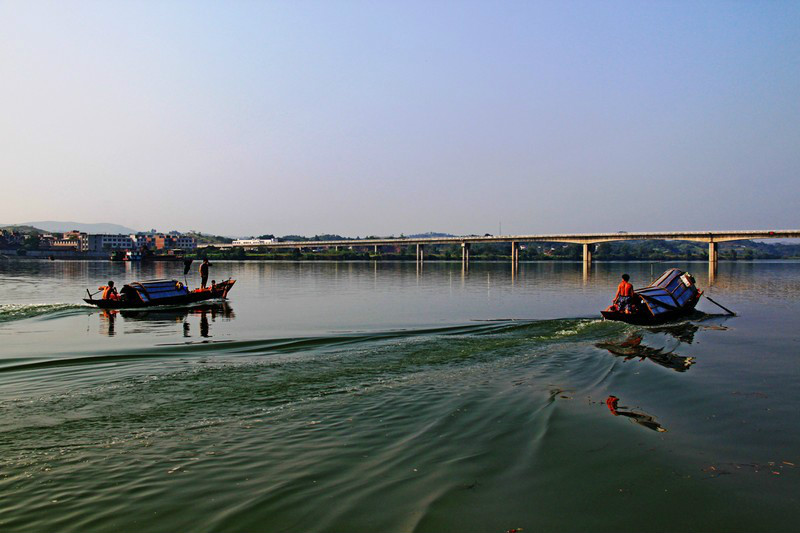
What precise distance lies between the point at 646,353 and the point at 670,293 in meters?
13.6

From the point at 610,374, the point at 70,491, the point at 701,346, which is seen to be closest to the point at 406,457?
the point at 70,491

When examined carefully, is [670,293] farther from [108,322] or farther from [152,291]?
[152,291]

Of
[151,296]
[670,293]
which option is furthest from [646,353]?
[151,296]

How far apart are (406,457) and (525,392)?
579 centimetres

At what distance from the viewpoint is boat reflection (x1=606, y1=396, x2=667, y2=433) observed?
11.8 m

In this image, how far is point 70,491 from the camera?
8.10 metres

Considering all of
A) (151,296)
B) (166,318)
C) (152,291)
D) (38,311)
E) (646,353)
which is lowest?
(166,318)

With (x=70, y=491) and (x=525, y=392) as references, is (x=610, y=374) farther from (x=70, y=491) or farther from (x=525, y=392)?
(x=70, y=491)

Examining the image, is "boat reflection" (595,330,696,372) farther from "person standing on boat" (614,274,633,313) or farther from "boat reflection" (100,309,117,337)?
"boat reflection" (100,309,117,337)

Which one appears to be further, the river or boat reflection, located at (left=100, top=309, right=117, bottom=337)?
boat reflection, located at (left=100, top=309, right=117, bottom=337)

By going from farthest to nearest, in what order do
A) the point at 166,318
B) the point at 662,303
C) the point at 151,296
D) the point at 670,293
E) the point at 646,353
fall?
the point at 151,296 < the point at 670,293 < the point at 166,318 < the point at 662,303 < the point at 646,353

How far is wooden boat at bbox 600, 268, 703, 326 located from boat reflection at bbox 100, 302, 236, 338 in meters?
21.1

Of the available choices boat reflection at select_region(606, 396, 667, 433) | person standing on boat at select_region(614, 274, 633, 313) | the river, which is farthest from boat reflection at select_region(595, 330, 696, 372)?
boat reflection at select_region(606, 396, 667, 433)

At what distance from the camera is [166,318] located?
32.3 m
